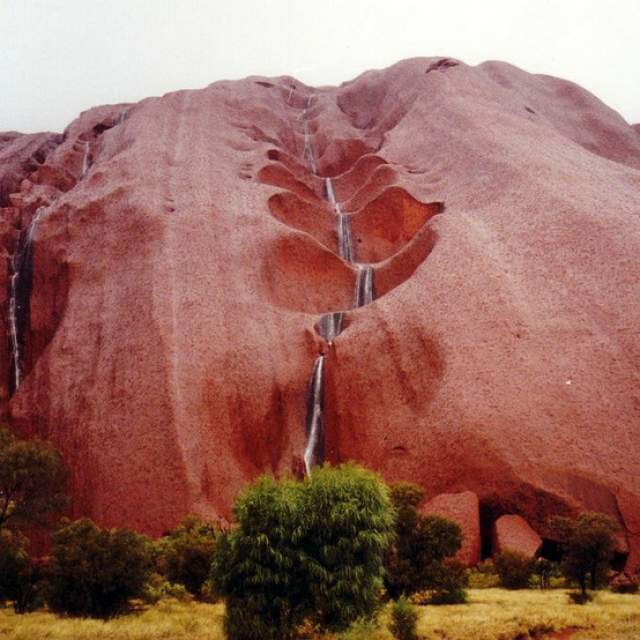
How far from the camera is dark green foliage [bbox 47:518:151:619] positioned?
1606cm

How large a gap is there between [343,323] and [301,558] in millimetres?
17036

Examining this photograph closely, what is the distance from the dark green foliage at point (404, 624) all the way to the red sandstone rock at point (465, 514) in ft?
25.0

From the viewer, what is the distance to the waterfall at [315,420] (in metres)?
26.9

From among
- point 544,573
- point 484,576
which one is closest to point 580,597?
point 544,573

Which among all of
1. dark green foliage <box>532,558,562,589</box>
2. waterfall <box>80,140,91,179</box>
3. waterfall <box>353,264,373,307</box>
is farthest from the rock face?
waterfall <box>80,140,91,179</box>

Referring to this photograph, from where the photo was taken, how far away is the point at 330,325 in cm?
3114

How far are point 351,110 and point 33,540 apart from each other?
42164 millimetres

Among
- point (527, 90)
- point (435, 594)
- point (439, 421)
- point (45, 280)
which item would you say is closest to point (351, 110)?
point (527, 90)

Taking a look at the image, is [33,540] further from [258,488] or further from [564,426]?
[564,426]

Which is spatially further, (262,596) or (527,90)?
(527,90)

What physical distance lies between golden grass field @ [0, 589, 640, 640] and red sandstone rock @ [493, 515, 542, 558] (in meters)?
3.99

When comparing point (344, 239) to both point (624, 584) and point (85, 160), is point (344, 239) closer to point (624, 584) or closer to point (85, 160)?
point (85, 160)

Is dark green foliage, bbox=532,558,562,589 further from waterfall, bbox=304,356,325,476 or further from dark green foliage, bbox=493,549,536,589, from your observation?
waterfall, bbox=304,356,325,476

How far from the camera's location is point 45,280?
33.0 meters
